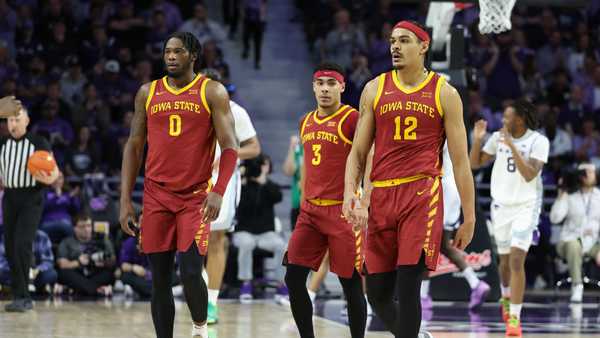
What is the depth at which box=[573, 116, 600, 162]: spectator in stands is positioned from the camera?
18.2 m

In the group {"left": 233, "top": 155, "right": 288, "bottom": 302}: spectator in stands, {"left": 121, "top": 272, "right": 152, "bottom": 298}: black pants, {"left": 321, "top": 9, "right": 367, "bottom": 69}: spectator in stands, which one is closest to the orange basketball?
{"left": 121, "top": 272, "right": 152, "bottom": 298}: black pants

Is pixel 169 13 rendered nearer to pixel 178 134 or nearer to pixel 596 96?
pixel 596 96

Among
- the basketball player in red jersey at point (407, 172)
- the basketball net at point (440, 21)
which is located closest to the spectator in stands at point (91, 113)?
the basketball net at point (440, 21)

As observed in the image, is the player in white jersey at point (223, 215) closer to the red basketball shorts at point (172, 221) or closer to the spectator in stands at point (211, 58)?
the red basketball shorts at point (172, 221)

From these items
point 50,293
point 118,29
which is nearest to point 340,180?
point 50,293

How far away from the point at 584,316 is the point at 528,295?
9.18ft

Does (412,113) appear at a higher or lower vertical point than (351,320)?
higher

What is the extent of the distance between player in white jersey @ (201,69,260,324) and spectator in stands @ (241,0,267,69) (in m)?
9.36

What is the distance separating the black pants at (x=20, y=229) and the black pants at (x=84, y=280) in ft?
7.06

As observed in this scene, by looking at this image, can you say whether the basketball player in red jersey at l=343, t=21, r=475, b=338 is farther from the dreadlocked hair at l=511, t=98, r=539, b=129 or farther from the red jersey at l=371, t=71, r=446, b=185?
the dreadlocked hair at l=511, t=98, r=539, b=129

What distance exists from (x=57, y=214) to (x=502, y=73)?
8589mm

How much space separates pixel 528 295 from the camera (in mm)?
15469

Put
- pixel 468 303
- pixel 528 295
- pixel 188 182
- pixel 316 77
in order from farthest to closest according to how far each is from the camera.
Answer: pixel 528 295 < pixel 468 303 < pixel 316 77 < pixel 188 182

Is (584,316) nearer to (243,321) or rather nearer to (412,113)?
(243,321)
